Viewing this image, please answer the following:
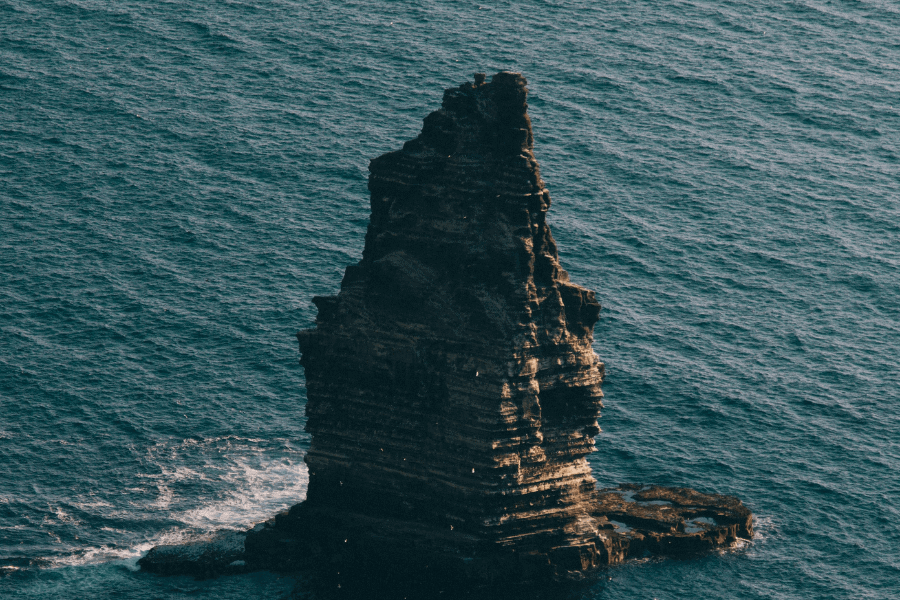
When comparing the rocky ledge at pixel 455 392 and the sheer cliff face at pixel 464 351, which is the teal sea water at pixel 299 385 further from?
the sheer cliff face at pixel 464 351

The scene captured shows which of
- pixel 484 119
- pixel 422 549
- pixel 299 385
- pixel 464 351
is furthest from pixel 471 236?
pixel 299 385

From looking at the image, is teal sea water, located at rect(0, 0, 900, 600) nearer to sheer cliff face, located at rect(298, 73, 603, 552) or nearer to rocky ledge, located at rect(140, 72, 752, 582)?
rocky ledge, located at rect(140, 72, 752, 582)

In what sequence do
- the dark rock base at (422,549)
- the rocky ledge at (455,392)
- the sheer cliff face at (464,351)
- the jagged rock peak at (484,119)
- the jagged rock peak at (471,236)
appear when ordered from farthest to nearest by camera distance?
1. the dark rock base at (422,549)
2. the rocky ledge at (455,392)
3. the sheer cliff face at (464,351)
4. the jagged rock peak at (471,236)
5. the jagged rock peak at (484,119)

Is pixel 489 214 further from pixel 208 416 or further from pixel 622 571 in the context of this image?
pixel 208 416

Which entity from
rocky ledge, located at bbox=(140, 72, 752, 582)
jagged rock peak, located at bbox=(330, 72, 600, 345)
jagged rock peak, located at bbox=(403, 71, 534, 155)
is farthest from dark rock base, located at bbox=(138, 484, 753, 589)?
jagged rock peak, located at bbox=(403, 71, 534, 155)

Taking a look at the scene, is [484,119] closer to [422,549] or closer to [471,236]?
[471,236]

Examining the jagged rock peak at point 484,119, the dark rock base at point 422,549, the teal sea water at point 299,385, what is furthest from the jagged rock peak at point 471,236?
the teal sea water at point 299,385
